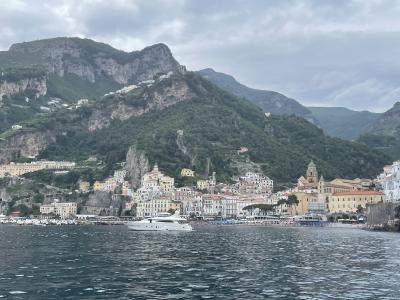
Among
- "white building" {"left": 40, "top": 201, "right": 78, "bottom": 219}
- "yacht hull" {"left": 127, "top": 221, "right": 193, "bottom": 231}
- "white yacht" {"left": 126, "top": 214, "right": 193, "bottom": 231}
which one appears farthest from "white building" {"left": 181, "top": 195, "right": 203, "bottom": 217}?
"yacht hull" {"left": 127, "top": 221, "right": 193, "bottom": 231}

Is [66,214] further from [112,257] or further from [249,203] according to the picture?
[112,257]

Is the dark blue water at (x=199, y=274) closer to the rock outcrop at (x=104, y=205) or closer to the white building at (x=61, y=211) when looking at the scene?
the rock outcrop at (x=104, y=205)

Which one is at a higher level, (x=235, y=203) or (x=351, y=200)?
(x=235, y=203)

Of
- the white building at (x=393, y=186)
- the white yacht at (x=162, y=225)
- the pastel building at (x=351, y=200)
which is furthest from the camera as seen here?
the pastel building at (x=351, y=200)

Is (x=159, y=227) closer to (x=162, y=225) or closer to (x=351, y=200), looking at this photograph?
(x=162, y=225)

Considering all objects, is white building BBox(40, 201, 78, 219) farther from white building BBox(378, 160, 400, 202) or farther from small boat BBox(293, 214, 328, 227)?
white building BBox(378, 160, 400, 202)

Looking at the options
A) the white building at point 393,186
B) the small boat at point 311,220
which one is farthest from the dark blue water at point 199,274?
the small boat at point 311,220

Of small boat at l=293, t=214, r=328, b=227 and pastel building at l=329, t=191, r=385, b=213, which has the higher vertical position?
pastel building at l=329, t=191, r=385, b=213

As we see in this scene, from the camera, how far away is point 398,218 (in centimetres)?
11075

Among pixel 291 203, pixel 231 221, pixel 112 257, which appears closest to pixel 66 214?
pixel 231 221

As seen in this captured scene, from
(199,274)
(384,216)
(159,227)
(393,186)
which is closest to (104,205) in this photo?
(159,227)

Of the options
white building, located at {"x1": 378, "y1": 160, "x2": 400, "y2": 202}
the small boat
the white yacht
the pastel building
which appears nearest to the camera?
the white yacht

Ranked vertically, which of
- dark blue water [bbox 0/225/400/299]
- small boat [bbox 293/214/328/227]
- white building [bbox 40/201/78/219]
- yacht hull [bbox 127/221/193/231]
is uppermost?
white building [bbox 40/201/78/219]

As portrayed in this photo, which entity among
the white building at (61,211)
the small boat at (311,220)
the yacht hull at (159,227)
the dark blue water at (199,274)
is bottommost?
the dark blue water at (199,274)
